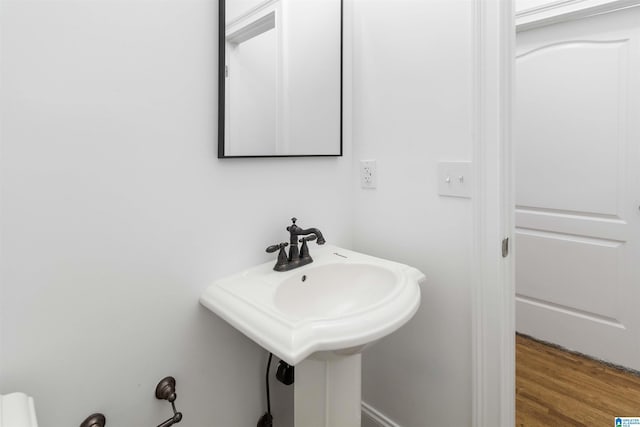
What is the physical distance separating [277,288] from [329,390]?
0.32 metres

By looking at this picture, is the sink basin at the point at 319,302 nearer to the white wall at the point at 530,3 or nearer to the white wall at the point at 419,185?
the white wall at the point at 419,185

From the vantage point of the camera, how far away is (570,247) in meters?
1.96

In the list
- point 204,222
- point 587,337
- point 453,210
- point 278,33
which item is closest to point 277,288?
point 204,222

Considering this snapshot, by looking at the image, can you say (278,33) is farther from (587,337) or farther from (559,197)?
(587,337)

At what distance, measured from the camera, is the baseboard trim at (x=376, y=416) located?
4.44 feet

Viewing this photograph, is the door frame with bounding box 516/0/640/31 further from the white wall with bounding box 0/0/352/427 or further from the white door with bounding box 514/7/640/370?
the white wall with bounding box 0/0/352/427

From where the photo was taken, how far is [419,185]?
120 cm

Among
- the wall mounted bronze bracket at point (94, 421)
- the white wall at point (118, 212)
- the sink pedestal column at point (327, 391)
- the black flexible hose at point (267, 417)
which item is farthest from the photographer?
the black flexible hose at point (267, 417)

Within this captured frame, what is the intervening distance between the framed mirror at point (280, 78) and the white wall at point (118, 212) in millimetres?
44

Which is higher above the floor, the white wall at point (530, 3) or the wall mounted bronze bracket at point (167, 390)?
the white wall at point (530, 3)

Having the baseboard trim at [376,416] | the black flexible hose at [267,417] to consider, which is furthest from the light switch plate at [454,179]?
the baseboard trim at [376,416]

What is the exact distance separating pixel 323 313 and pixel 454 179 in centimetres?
61

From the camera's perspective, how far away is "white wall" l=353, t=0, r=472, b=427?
109 cm

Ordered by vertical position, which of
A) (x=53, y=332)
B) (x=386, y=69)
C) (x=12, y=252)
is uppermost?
(x=386, y=69)
